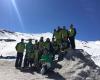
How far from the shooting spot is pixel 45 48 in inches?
794

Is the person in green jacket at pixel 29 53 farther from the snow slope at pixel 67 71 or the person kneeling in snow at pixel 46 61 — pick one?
the person kneeling in snow at pixel 46 61

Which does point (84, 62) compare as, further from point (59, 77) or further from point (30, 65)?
point (30, 65)

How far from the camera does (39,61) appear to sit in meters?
20.2

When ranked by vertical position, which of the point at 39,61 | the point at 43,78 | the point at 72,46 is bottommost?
the point at 43,78

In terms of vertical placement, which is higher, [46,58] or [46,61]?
[46,58]

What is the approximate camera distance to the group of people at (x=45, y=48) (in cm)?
2005

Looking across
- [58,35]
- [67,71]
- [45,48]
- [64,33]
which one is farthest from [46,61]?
[64,33]

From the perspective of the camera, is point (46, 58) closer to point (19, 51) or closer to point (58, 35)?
point (19, 51)

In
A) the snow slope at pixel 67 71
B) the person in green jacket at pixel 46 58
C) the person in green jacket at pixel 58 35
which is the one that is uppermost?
the person in green jacket at pixel 58 35

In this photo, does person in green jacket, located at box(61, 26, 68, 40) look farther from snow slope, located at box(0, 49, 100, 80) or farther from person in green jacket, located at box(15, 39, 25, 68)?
person in green jacket, located at box(15, 39, 25, 68)

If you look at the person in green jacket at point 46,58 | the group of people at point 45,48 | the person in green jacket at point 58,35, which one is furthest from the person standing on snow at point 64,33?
the person in green jacket at point 46,58

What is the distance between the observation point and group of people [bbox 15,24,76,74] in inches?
789

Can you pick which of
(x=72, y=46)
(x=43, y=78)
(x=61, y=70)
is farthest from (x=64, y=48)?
(x=43, y=78)

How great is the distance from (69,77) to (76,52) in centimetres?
281
